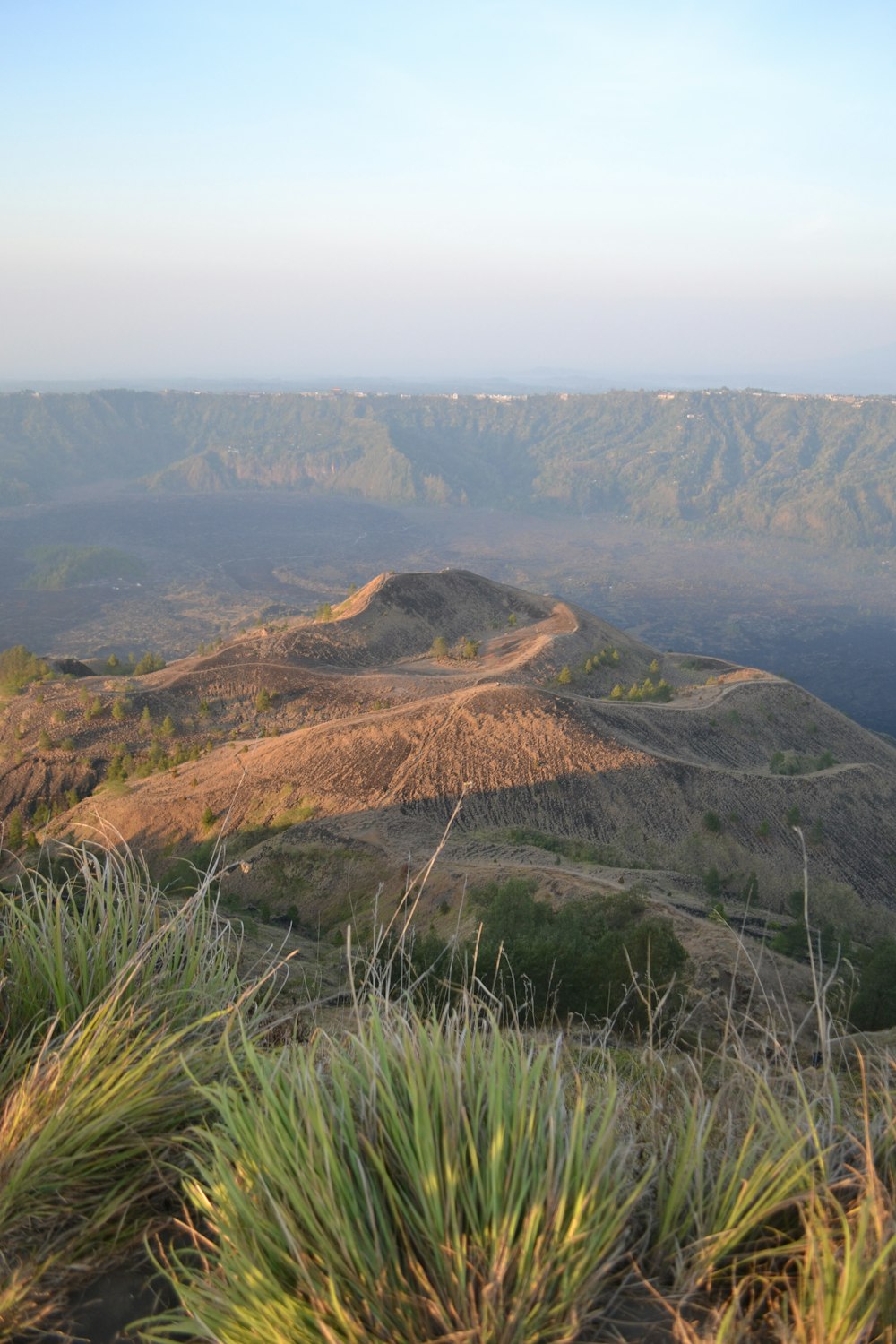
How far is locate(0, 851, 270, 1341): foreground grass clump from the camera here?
371 centimetres

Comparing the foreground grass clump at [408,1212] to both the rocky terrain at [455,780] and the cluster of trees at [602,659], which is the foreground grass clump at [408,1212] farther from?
the cluster of trees at [602,659]

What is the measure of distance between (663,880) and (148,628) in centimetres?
11735

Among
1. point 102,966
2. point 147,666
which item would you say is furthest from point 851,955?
point 147,666

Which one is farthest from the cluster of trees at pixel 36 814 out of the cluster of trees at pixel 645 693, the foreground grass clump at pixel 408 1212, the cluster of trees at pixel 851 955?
the foreground grass clump at pixel 408 1212

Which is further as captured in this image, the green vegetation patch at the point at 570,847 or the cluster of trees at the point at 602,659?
the cluster of trees at the point at 602,659

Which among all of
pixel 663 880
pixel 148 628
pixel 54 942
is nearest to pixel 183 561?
pixel 148 628

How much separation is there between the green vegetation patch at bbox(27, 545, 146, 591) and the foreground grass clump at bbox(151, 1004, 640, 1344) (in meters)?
166

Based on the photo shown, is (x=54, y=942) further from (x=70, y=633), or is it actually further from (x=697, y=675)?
(x=70, y=633)

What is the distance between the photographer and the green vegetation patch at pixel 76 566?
6181 inches

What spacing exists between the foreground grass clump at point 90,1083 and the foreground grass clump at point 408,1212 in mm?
397

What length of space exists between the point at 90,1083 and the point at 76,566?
6845 inches

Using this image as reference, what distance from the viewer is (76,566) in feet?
533

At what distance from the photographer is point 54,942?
5.37 metres

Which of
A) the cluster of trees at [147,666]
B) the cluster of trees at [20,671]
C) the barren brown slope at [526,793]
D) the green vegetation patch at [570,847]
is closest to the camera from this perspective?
the green vegetation patch at [570,847]
